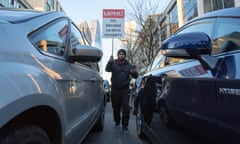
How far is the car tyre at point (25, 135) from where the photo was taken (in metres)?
1.33

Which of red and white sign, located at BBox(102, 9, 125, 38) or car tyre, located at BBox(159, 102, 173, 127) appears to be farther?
red and white sign, located at BBox(102, 9, 125, 38)

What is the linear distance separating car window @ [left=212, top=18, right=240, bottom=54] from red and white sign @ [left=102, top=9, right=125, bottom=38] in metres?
6.54

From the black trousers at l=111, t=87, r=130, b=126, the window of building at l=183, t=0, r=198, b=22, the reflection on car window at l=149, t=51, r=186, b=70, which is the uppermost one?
the window of building at l=183, t=0, r=198, b=22

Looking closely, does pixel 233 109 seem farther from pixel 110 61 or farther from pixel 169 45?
pixel 110 61

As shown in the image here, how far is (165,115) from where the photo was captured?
8.27ft

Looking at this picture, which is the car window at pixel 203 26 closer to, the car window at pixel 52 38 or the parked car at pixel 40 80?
the parked car at pixel 40 80

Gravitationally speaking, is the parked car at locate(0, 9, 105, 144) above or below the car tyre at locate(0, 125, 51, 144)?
above

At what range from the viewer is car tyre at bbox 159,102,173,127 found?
2.40m

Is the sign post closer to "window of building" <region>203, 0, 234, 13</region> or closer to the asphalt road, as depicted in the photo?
the asphalt road

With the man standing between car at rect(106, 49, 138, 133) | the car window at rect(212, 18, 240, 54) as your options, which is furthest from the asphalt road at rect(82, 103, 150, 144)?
the car window at rect(212, 18, 240, 54)

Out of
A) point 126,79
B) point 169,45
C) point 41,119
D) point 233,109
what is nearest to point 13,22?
point 41,119

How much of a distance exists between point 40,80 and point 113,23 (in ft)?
23.5

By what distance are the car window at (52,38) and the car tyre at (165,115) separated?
1055 mm

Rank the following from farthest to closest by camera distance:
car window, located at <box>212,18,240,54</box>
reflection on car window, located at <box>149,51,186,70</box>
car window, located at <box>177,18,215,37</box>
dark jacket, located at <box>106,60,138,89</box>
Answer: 1. dark jacket, located at <box>106,60,138,89</box>
2. reflection on car window, located at <box>149,51,186,70</box>
3. car window, located at <box>177,18,215,37</box>
4. car window, located at <box>212,18,240,54</box>
